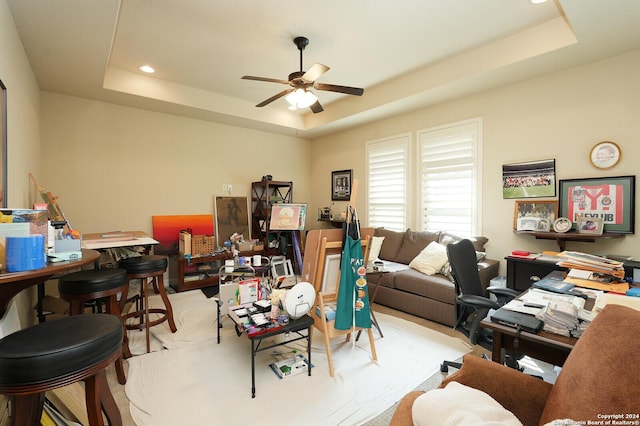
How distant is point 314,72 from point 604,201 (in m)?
3.03

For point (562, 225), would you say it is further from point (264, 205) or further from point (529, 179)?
point (264, 205)

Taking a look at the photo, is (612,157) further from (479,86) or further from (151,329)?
(151,329)

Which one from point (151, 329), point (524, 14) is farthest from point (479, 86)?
point (151, 329)

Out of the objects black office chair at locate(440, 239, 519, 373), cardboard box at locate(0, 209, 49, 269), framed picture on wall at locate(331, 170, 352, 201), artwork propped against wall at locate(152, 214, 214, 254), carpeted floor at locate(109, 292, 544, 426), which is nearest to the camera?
cardboard box at locate(0, 209, 49, 269)

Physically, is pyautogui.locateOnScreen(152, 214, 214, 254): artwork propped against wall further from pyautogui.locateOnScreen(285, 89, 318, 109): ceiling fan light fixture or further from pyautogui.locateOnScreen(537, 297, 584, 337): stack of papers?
pyautogui.locateOnScreen(537, 297, 584, 337): stack of papers

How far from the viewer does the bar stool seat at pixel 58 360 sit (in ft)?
3.31

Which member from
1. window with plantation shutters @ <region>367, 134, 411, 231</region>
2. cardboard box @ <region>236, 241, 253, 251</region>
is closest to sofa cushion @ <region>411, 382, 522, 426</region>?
window with plantation shutters @ <region>367, 134, 411, 231</region>

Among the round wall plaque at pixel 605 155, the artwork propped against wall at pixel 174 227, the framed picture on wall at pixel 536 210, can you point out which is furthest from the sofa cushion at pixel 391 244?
the artwork propped against wall at pixel 174 227

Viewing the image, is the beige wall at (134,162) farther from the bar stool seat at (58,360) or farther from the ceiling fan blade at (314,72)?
the bar stool seat at (58,360)

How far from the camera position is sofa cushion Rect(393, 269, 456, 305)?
3.12 metres

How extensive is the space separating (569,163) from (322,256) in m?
2.82

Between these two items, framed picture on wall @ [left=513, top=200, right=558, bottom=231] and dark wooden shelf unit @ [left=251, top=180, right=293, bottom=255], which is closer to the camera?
framed picture on wall @ [left=513, top=200, right=558, bottom=231]

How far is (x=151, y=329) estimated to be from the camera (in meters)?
3.01

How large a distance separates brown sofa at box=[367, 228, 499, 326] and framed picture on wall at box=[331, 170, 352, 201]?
1624mm
